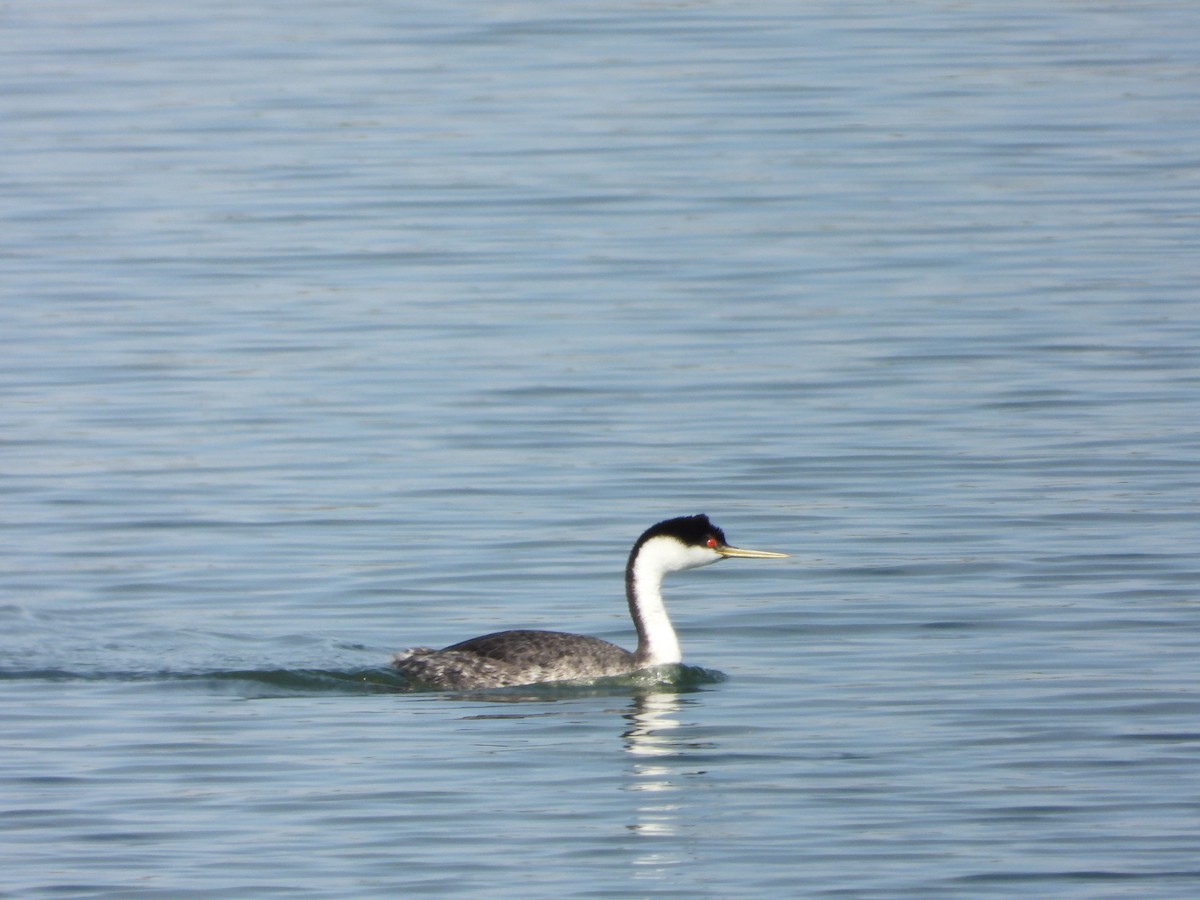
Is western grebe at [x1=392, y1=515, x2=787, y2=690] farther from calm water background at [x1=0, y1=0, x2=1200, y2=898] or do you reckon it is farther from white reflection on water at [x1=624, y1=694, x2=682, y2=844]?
white reflection on water at [x1=624, y1=694, x2=682, y2=844]

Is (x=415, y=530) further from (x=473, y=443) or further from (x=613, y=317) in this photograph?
(x=613, y=317)

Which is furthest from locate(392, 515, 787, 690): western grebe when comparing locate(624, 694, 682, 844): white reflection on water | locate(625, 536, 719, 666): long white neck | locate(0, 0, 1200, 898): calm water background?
locate(624, 694, 682, 844): white reflection on water

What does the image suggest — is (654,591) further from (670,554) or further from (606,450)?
(606,450)

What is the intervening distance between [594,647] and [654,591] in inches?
24.3

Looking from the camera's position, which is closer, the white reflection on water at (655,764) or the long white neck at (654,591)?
the white reflection on water at (655,764)

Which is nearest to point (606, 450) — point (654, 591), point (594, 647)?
point (654, 591)

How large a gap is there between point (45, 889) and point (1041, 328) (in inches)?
470

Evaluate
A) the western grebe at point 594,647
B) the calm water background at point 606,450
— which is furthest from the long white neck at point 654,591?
the calm water background at point 606,450

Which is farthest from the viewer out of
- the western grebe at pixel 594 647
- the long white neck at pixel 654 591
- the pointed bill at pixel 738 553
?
the pointed bill at pixel 738 553

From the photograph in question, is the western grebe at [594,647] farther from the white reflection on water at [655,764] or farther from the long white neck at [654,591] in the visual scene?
the white reflection on water at [655,764]

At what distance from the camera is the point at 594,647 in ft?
40.2

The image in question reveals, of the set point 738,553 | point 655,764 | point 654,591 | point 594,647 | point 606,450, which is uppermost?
point 606,450

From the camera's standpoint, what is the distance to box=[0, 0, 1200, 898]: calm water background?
9.97 m

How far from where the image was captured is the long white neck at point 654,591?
493 inches
